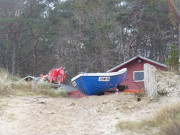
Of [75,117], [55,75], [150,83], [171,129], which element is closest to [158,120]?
→ [171,129]

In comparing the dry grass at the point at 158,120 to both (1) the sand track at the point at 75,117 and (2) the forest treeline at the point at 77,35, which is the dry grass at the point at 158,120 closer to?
(1) the sand track at the point at 75,117

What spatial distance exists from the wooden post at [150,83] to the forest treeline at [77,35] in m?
14.5

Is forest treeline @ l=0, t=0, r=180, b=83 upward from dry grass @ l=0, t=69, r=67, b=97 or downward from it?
upward

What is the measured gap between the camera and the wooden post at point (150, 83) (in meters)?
6.61

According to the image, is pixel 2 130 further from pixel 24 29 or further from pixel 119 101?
pixel 24 29

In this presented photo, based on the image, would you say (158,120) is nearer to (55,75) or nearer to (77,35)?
(55,75)

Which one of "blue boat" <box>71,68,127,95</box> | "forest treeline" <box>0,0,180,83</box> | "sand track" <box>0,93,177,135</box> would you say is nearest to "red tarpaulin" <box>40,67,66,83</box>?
"blue boat" <box>71,68,127,95</box>

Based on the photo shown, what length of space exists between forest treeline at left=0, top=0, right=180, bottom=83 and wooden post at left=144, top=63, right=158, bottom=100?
1449 cm

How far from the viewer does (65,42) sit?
27.0m

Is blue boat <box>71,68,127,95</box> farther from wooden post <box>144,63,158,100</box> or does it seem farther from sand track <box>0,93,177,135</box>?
wooden post <box>144,63,158,100</box>

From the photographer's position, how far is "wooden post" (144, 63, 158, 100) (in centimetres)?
661

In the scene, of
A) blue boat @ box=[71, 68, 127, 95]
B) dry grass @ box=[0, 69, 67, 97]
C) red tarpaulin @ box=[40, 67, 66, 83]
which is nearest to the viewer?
blue boat @ box=[71, 68, 127, 95]

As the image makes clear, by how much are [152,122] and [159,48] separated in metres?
25.7

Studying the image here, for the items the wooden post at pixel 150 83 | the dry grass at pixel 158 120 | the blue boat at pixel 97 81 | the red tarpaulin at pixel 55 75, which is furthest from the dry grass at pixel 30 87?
the dry grass at pixel 158 120
